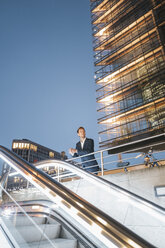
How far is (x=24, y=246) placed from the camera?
1.83 metres

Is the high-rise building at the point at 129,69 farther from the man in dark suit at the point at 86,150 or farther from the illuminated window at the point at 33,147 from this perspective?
the illuminated window at the point at 33,147

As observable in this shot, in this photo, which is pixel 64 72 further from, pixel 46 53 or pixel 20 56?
pixel 20 56

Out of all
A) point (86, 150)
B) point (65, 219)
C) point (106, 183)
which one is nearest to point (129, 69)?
point (86, 150)

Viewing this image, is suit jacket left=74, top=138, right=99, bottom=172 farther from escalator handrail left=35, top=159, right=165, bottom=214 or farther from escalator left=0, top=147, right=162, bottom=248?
escalator left=0, top=147, right=162, bottom=248

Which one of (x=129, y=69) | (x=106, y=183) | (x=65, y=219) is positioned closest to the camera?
(x=65, y=219)

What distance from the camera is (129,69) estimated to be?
2630 cm

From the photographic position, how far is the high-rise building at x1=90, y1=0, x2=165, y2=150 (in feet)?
75.0

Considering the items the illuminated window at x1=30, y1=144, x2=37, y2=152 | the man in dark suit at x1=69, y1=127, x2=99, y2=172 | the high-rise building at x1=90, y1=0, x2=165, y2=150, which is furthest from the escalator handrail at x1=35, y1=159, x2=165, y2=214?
the illuminated window at x1=30, y1=144, x2=37, y2=152

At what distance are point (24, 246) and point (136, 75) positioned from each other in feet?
86.8

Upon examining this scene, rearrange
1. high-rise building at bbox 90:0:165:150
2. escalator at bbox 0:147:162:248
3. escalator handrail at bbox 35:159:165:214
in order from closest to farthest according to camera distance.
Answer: escalator at bbox 0:147:162:248, escalator handrail at bbox 35:159:165:214, high-rise building at bbox 90:0:165:150

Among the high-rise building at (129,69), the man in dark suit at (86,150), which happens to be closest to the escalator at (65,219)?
the man in dark suit at (86,150)

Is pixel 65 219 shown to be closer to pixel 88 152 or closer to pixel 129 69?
pixel 88 152

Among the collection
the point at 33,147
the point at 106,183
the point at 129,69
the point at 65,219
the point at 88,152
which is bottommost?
the point at 65,219

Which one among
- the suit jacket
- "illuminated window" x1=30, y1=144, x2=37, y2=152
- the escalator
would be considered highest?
"illuminated window" x1=30, y1=144, x2=37, y2=152
